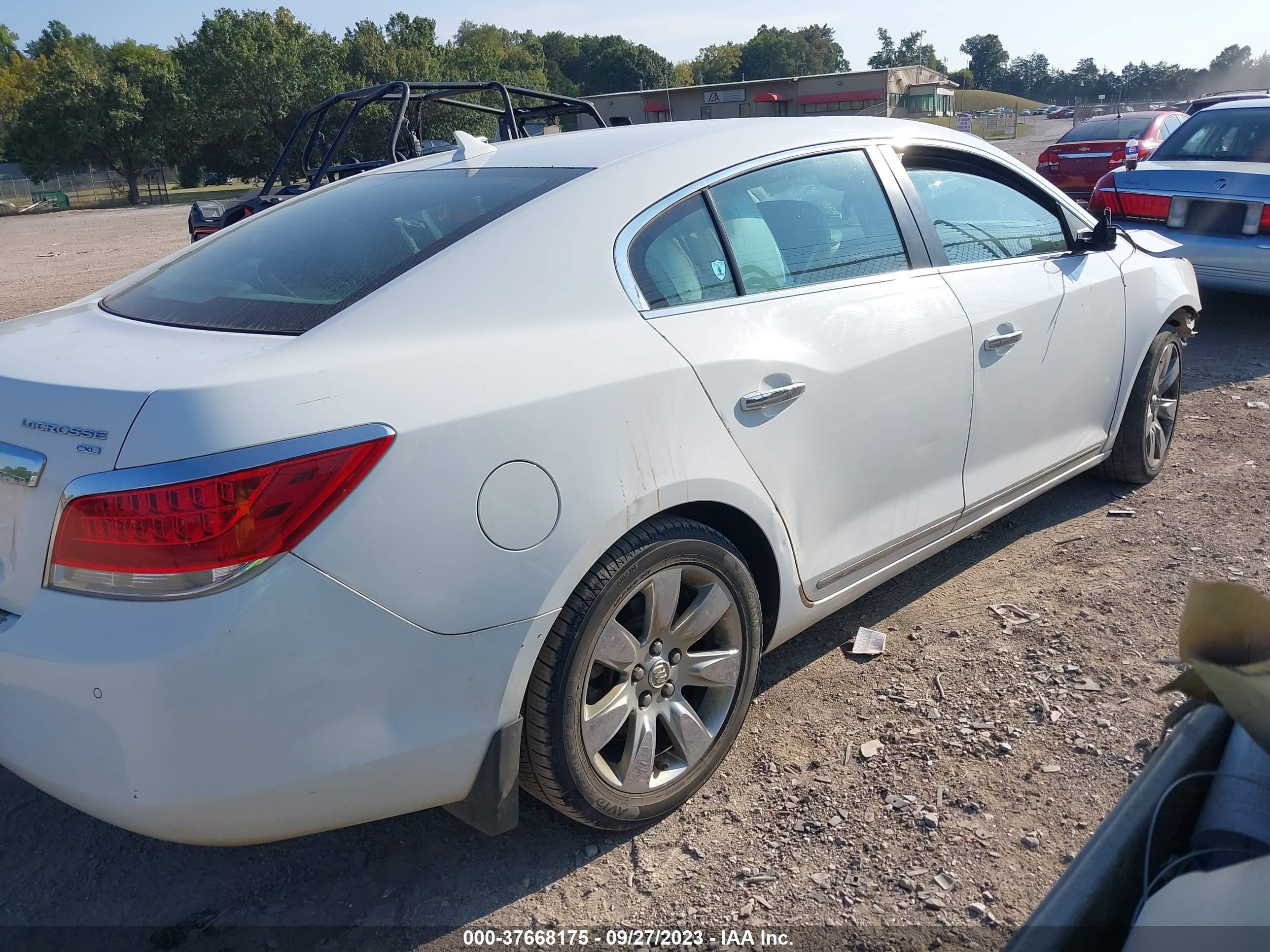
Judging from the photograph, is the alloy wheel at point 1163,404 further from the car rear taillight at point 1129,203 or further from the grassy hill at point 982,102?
the grassy hill at point 982,102

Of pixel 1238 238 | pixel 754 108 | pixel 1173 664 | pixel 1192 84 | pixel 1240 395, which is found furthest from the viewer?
pixel 1192 84

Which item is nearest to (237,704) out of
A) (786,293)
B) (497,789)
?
(497,789)

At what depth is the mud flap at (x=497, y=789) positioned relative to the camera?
2143 millimetres

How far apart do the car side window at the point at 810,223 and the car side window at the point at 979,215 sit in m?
0.28

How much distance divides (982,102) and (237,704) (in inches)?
4647

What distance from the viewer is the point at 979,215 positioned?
3.57m

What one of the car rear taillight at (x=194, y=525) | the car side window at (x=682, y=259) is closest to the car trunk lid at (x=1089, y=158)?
the car side window at (x=682, y=259)

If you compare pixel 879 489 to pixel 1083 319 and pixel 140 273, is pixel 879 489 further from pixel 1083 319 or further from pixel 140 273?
pixel 140 273

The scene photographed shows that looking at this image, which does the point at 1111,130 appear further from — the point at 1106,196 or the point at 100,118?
the point at 100,118

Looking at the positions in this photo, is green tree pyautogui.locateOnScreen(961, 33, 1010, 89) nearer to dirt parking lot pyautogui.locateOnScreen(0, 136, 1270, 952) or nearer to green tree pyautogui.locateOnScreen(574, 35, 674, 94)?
green tree pyautogui.locateOnScreen(574, 35, 674, 94)

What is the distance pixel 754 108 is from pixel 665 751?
202 feet

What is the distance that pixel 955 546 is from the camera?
13.8 feet

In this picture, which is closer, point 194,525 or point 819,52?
point 194,525

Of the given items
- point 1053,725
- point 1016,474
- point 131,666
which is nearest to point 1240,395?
point 1016,474
